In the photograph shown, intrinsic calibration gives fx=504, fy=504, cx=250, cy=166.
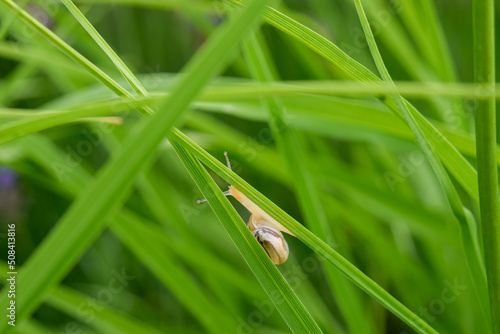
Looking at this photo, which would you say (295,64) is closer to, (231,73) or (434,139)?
(231,73)

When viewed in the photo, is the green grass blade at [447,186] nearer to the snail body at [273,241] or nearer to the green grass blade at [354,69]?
the green grass blade at [354,69]

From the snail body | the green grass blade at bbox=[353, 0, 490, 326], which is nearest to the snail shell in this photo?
the snail body

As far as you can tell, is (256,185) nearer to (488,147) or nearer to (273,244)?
(273,244)

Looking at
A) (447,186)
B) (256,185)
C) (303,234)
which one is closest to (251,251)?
(303,234)

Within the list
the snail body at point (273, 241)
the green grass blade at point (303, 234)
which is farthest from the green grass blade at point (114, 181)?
the snail body at point (273, 241)

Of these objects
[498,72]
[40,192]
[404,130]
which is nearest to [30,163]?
[40,192]

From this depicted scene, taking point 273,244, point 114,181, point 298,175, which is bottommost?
point 114,181

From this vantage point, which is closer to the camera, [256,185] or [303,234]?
[303,234]
